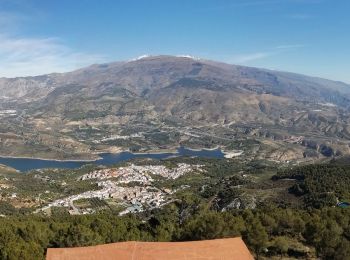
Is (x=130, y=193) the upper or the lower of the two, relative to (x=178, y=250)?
lower

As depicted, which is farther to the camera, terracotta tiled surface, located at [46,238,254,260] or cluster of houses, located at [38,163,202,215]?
Answer: cluster of houses, located at [38,163,202,215]

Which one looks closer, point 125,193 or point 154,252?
point 154,252

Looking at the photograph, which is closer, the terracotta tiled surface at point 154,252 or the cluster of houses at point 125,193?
the terracotta tiled surface at point 154,252

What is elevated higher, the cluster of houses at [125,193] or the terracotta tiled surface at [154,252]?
the terracotta tiled surface at [154,252]

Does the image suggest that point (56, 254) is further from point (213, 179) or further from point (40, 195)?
point (213, 179)

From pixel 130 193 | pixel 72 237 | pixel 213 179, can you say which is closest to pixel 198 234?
Answer: pixel 72 237

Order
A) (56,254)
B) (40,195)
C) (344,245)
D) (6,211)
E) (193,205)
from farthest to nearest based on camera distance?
1. (40,195)
2. (6,211)
3. (193,205)
4. (344,245)
5. (56,254)

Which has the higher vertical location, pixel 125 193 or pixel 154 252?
pixel 154 252

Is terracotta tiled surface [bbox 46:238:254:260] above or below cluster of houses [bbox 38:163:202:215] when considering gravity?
above
